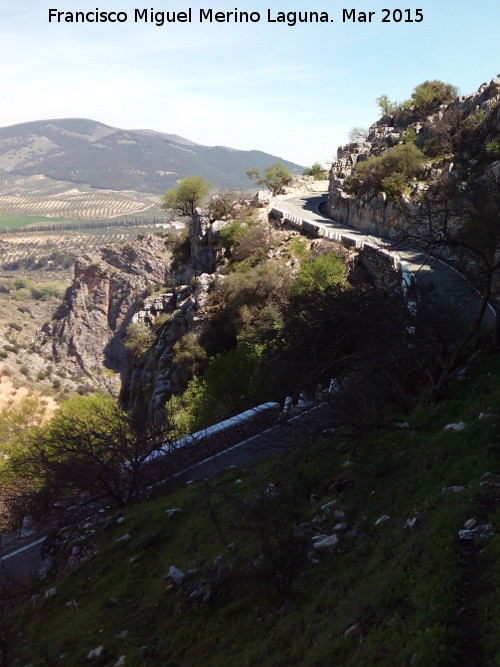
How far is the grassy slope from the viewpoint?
477cm

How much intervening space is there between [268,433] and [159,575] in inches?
254

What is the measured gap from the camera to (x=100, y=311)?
9625 centimetres

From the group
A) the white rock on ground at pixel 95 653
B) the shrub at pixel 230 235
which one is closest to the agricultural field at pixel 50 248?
the shrub at pixel 230 235

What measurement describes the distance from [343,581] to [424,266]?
60.7ft

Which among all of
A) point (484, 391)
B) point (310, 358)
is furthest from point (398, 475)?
point (310, 358)

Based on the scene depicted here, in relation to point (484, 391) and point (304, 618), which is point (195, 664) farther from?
point (484, 391)

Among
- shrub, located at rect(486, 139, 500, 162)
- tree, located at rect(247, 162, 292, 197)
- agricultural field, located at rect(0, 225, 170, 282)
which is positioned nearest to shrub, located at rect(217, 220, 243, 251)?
shrub, located at rect(486, 139, 500, 162)

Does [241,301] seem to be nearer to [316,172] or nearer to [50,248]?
[316,172]

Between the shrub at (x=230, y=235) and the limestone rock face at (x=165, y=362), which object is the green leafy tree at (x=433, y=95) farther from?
the limestone rock face at (x=165, y=362)

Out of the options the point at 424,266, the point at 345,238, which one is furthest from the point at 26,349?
the point at 424,266

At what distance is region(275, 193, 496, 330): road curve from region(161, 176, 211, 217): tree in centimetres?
804

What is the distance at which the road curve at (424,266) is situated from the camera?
12301 mm

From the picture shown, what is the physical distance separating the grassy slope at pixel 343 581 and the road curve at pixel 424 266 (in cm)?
268

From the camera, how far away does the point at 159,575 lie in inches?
332
